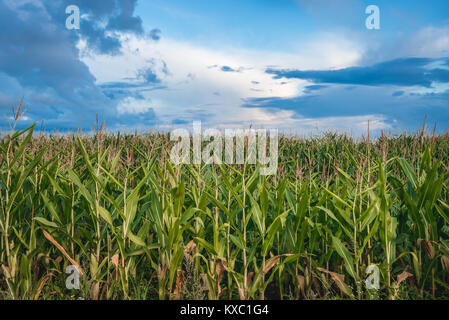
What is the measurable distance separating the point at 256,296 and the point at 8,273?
2.42m

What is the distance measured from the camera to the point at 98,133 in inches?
132

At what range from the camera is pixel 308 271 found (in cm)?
337

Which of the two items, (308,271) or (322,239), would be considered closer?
(308,271)

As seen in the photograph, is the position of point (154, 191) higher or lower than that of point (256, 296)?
higher

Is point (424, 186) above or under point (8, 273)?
above

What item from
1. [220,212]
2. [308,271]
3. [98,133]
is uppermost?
[98,133]

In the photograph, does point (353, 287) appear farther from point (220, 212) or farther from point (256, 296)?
point (220, 212)
